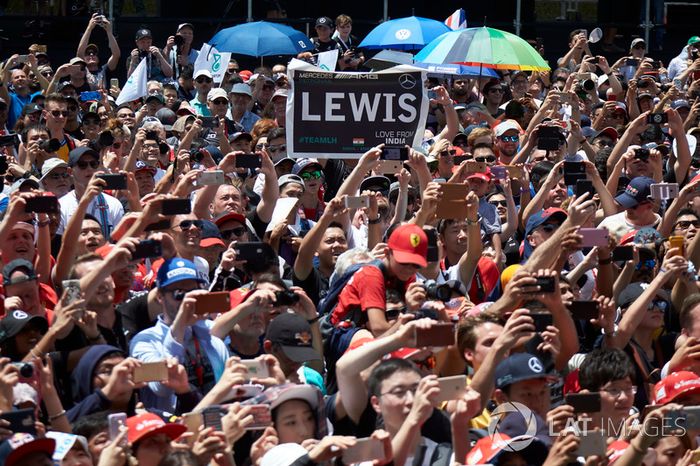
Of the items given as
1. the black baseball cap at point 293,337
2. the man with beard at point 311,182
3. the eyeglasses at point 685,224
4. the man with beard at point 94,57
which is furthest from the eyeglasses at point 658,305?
the man with beard at point 94,57

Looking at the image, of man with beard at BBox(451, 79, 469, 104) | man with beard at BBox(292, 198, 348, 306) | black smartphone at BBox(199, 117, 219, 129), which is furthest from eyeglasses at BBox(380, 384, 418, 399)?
man with beard at BBox(451, 79, 469, 104)

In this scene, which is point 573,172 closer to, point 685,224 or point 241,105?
point 685,224

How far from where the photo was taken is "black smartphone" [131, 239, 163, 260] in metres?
6.85

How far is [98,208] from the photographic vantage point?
30.6 feet

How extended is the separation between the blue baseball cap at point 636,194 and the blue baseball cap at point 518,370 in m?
3.52

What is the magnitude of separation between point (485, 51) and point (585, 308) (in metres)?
8.49

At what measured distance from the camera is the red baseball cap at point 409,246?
738cm

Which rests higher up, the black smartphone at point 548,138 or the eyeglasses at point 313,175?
the black smartphone at point 548,138

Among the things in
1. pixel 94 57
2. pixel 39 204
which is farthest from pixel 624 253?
pixel 94 57

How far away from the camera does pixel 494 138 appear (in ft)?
39.5

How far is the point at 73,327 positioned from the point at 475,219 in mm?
2894

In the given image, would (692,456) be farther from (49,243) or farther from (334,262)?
(49,243)

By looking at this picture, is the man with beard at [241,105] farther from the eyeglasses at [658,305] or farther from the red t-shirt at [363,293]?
the red t-shirt at [363,293]

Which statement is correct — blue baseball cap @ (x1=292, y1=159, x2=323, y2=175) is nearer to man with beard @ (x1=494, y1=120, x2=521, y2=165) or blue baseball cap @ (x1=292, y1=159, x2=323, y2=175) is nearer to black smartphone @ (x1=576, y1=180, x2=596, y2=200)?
black smartphone @ (x1=576, y1=180, x2=596, y2=200)
